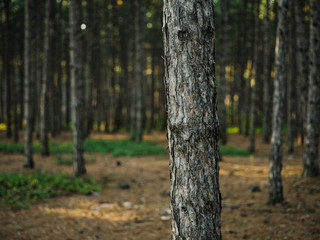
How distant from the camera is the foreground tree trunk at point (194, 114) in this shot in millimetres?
2400

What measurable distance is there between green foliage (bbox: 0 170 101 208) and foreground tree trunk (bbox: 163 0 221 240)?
505cm

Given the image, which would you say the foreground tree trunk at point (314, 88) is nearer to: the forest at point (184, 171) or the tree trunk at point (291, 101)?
the forest at point (184, 171)

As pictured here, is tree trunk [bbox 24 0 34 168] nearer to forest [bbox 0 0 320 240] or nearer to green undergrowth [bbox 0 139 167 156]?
forest [bbox 0 0 320 240]

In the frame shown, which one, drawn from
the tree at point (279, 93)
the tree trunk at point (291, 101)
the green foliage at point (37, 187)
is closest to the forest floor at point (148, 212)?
the green foliage at point (37, 187)

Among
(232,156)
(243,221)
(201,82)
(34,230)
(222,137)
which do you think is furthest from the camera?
(222,137)

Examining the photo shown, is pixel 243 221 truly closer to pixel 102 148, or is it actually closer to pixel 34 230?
pixel 34 230

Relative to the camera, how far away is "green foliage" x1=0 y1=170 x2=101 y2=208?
6.27 meters

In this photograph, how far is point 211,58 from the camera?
247cm

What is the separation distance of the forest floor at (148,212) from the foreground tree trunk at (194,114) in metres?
2.79

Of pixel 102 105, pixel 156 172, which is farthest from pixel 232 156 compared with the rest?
pixel 102 105

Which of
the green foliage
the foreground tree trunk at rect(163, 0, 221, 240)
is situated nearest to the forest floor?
the green foliage

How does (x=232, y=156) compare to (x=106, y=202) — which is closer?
(x=106, y=202)

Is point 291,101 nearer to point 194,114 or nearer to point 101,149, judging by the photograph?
point 101,149

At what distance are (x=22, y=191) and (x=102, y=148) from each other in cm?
771
